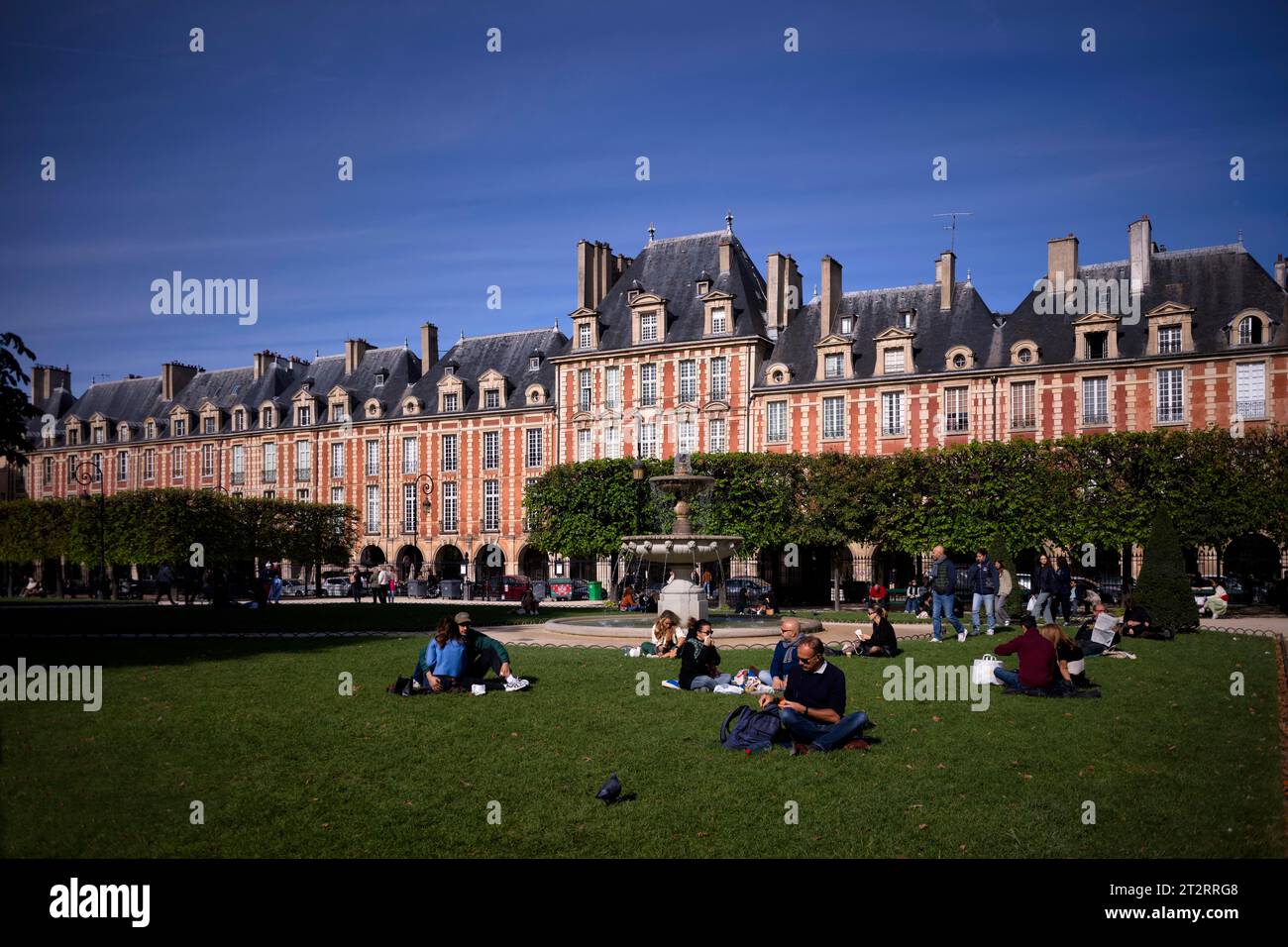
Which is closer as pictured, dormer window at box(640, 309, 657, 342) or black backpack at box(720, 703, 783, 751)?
black backpack at box(720, 703, 783, 751)

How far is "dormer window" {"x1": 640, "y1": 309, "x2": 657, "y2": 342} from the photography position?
163ft

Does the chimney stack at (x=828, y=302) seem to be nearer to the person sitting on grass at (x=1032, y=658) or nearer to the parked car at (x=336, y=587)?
the parked car at (x=336, y=587)

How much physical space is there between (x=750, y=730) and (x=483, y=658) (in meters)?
4.87

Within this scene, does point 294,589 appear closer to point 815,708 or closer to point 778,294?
point 778,294

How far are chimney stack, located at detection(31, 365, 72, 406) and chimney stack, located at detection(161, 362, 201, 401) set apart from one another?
1058 cm

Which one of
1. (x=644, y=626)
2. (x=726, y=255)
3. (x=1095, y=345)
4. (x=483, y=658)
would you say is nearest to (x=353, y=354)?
(x=726, y=255)

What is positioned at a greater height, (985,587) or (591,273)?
(591,273)

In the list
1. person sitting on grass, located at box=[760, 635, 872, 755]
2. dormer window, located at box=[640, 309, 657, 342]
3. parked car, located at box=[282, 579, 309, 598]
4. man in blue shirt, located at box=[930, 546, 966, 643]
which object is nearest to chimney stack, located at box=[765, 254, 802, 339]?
dormer window, located at box=[640, 309, 657, 342]

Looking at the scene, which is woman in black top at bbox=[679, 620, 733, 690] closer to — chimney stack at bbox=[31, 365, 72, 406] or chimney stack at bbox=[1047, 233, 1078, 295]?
chimney stack at bbox=[1047, 233, 1078, 295]

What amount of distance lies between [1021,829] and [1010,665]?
26.0ft

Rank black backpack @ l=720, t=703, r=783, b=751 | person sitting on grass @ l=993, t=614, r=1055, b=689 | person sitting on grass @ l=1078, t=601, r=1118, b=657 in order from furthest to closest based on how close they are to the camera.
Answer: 1. person sitting on grass @ l=1078, t=601, r=1118, b=657
2. person sitting on grass @ l=993, t=614, r=1055, b=689
3. black backpack @ l=720, t=703, r=783, b=751

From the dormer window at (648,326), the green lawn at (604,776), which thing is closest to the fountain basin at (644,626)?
the green lawn at (604,776)

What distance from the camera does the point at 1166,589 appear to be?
818 inches
